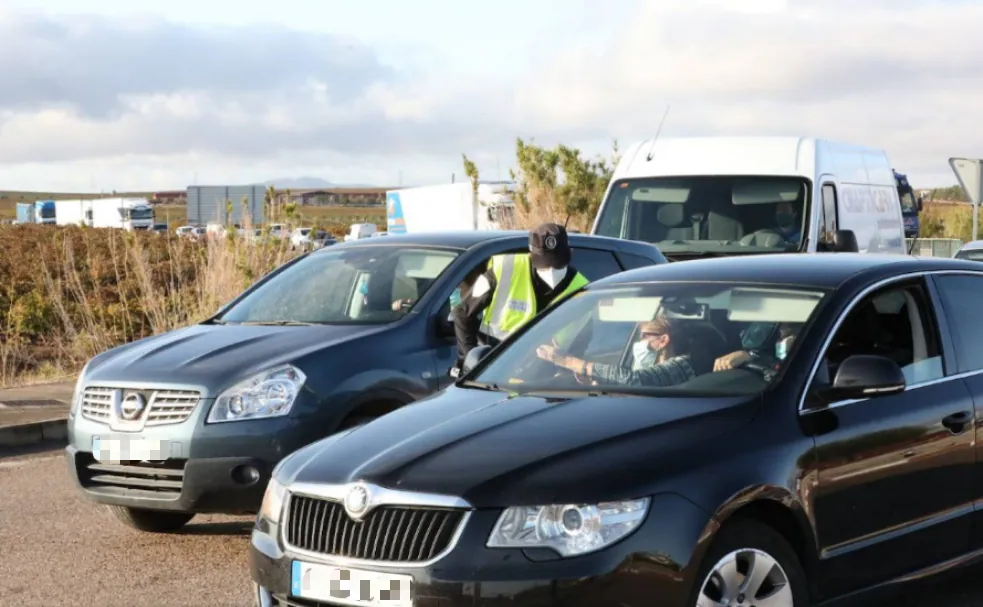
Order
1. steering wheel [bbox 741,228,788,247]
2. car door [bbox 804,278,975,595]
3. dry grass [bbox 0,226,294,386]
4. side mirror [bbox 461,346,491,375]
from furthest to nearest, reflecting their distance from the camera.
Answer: dry grass [bbox 0,226,294,386] < steering wheel [bbox 741,228,788,247] < side mirror [bbox 461,346,491,375] < car door [bbox 804,278,975,595]

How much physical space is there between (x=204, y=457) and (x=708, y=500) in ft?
11.4

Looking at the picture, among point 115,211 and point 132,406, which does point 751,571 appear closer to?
point 132,406

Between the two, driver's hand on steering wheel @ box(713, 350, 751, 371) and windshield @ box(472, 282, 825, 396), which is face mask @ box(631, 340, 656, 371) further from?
driver's hand on steering wheel @ box(713, 350, 751, 371)

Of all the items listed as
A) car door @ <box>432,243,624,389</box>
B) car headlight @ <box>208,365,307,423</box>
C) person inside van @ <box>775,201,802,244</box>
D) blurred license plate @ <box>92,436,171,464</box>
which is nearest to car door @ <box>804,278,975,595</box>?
car door @ <box>432,243,624,389</box>

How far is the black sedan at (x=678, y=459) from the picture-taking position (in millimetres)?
4508

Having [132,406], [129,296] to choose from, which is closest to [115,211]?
[129,296]

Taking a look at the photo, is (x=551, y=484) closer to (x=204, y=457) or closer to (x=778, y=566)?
(x=778, y=566)

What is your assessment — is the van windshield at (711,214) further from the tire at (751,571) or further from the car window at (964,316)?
the tire at (751,571)

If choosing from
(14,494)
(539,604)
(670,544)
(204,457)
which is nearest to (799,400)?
(670,544)

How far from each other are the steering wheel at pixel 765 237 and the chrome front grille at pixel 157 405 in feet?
24.4

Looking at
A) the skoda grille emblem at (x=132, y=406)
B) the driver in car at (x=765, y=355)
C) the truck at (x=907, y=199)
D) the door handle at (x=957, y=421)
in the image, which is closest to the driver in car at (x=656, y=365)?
the driver in car at (x=765, y=355)

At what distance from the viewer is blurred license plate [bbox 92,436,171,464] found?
7516 mm

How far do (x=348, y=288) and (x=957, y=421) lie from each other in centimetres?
421

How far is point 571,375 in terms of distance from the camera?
591cm
